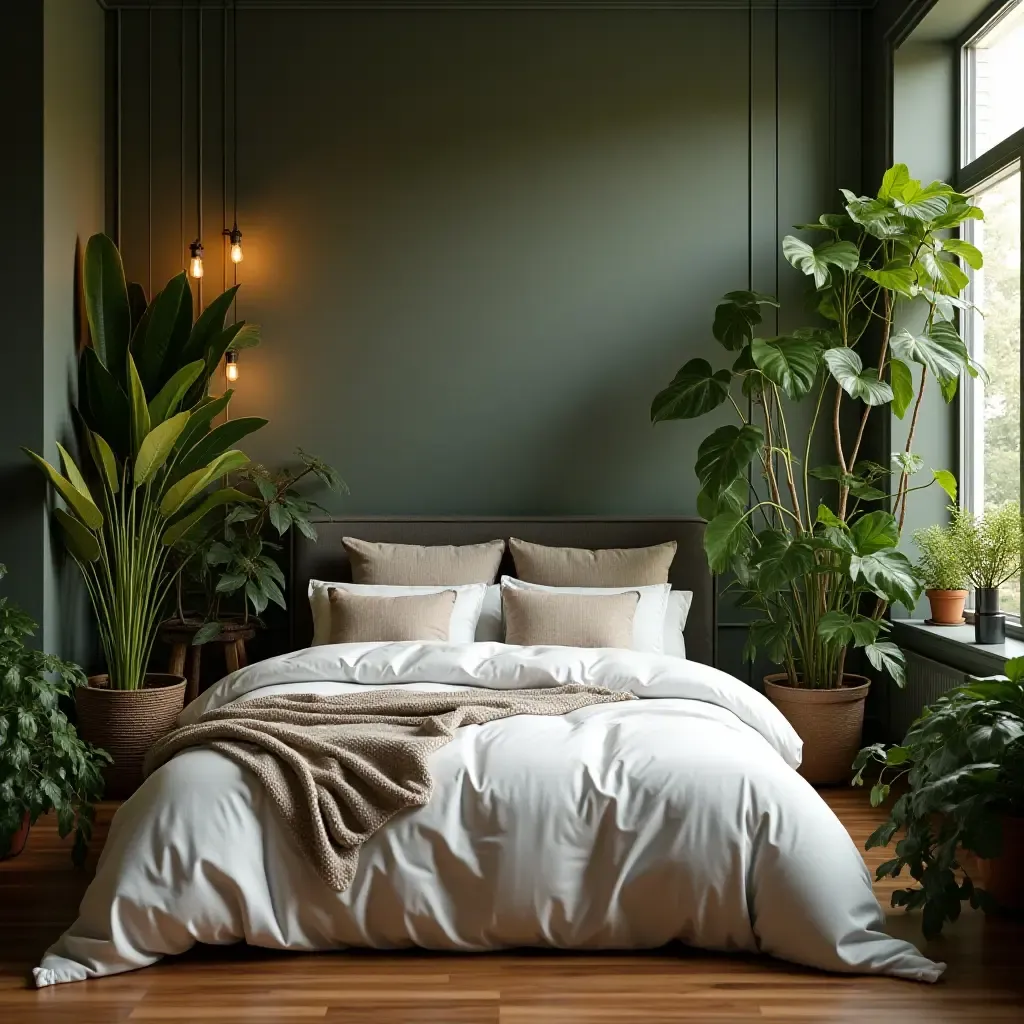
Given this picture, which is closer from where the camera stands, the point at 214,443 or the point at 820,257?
the point at 820,257

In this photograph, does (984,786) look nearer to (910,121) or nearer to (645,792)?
(645,792)

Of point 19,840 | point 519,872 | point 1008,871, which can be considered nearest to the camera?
point 519,872

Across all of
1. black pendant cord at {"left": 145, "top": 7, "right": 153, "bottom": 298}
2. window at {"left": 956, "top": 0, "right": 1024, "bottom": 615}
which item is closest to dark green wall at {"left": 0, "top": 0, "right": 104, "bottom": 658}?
black pendant cord at {"left": 145, "top": 7, "right": 153, "bottom": 298}

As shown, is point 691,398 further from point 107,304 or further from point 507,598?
point 107,304

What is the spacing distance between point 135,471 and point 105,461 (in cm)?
12

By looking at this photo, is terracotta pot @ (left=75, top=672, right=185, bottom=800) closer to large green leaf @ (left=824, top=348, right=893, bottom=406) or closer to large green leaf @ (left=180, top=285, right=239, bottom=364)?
large green leaf @ (left=180, top=285, right=239, bottom=364)

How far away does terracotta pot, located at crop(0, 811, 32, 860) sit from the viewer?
3.73 meters

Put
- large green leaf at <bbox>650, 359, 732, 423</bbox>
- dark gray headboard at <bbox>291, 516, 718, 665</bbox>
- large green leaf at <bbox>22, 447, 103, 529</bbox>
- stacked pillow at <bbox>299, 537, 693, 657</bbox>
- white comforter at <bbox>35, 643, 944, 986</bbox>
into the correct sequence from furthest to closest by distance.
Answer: dark gray headboard at <bbox>291, 516, 718, 665</bbox>, large green leaf at <bbox>650, 359, 732, 423</bbox>, stacked pillow at <bbox>299, 537, 693, 657</bbox>, large green leaf at <bbox>22, 447, 103, 529</bbox>, white comforter at <bbox>35, 643, 944, 986</bbox>

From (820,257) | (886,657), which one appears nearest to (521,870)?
(886,657)

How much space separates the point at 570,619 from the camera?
A: 4480 millimetres

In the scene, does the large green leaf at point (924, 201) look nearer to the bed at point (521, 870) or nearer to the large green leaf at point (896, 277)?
the large green leaf at point (896, 277)

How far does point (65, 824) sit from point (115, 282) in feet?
8.07

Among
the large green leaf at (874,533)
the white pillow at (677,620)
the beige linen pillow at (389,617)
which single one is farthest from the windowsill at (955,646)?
the beige linen pillow at (389,617)

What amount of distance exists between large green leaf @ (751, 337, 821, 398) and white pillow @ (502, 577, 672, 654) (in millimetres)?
991
